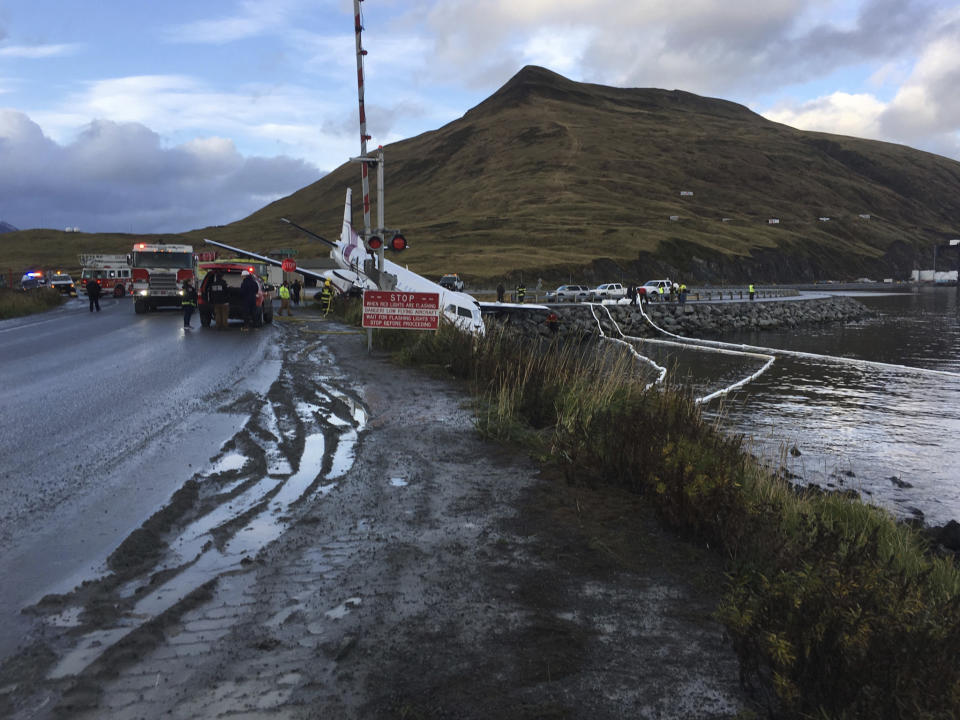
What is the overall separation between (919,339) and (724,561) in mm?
42358

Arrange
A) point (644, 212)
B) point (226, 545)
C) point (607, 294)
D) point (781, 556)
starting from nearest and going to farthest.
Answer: point (781, 556) → point (226, 545) → point (607, 294) → point (644, 212)

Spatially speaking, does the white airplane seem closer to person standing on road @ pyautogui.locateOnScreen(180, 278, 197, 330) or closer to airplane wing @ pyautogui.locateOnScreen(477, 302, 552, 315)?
airplane wing @ pyautogui.locateOnScreen(477, 302, 552, 315)

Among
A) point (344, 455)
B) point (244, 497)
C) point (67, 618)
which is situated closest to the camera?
point (67, 618)

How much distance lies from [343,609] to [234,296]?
24070 millimetres

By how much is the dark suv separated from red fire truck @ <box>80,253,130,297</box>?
34804 millimetres

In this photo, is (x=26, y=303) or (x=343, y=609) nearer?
(x=343, y=609)

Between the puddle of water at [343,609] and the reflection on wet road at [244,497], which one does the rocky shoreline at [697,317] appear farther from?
the puddle of water at [343,609]

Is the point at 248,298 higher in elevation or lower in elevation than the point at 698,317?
higher

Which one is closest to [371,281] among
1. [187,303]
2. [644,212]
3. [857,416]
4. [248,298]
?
[248,298]

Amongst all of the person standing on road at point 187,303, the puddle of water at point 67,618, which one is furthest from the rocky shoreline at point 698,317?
the puddle of water at point 67,618

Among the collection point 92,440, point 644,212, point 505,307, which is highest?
point 644,212

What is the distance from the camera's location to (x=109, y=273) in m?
62.2

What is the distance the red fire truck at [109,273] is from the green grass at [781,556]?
187 feet

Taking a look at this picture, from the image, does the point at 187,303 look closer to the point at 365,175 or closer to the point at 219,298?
the point at 219,298
